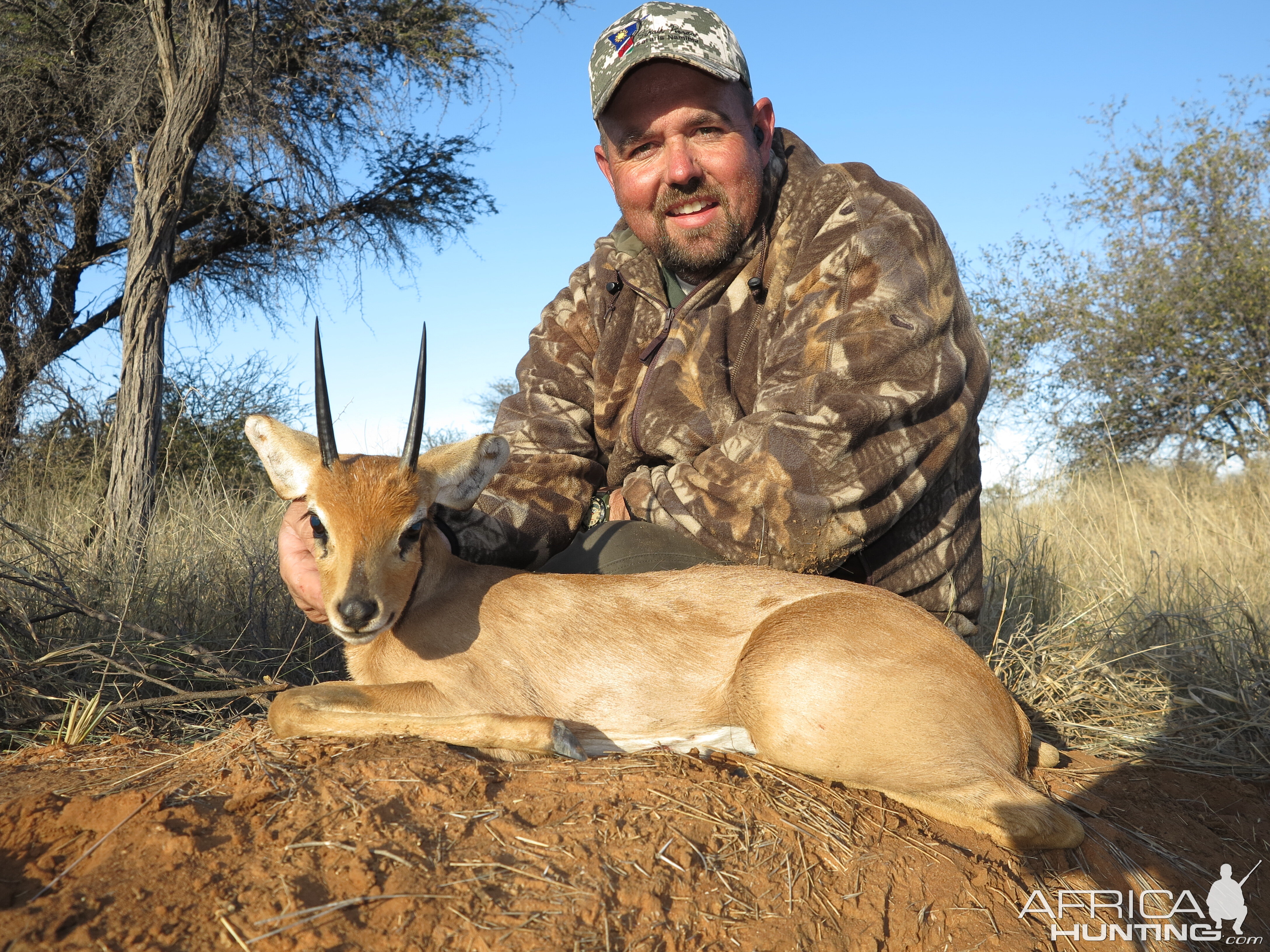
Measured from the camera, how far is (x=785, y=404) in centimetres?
454

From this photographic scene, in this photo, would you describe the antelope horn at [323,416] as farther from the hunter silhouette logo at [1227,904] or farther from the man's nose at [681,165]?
the hunter silhouette logo at [1227,904]

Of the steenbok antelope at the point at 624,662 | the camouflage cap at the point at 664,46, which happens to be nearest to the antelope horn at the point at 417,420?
the steenbok antelope at the point at 624,662

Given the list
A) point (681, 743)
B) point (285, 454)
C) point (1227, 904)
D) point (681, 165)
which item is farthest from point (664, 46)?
point (1227, 904)

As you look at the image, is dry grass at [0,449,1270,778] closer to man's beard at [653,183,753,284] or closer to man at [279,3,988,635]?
man at [279,3,988,635]

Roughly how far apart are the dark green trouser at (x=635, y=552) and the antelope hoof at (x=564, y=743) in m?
1.24

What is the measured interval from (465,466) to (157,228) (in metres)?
5.83

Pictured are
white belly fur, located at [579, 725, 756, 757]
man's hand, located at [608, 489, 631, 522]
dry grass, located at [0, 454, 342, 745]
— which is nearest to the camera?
white belly fur, located at [579, 725, 756, 757]

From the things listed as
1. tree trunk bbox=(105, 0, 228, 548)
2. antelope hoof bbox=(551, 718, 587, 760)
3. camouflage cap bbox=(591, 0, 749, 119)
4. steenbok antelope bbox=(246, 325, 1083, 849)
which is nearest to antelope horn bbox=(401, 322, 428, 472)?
steenbok antelope bbox=(246, 325, 1083, 849)

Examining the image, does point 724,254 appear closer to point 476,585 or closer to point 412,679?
point 476,585

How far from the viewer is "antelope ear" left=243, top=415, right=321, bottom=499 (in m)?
3.85

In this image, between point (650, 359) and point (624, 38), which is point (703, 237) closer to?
point (650, 359)

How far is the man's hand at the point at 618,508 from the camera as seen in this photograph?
5422 millimetres

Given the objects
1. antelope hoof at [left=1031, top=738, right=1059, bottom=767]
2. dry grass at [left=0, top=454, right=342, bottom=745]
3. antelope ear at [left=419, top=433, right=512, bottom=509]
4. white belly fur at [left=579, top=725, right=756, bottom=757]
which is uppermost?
antelope ear at [left=419, top=433, right=512, bottom=509]

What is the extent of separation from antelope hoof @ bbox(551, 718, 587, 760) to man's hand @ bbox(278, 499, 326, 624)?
4.30 ft
